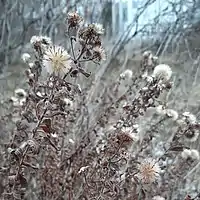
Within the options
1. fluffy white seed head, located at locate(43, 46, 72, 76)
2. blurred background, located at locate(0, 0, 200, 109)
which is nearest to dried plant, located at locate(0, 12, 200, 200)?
fluffy white seed head, located at locate(43, 46, 72, 76)

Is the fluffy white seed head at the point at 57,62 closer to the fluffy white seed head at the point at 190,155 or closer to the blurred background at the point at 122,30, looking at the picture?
the fluffy white seed head at the point at 190,155

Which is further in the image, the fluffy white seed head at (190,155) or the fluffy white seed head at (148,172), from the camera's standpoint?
the fluffy white seed head at (190,155)

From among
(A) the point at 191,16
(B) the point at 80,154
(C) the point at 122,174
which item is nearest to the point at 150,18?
(A) the point at 191,16

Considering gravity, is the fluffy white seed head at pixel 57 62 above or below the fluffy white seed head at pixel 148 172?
above

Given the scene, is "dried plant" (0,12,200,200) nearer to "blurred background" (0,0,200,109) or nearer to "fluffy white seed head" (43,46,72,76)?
"fluffy white seed head" (43,46,72,76)

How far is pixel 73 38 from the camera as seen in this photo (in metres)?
1.00

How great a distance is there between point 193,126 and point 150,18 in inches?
79.7

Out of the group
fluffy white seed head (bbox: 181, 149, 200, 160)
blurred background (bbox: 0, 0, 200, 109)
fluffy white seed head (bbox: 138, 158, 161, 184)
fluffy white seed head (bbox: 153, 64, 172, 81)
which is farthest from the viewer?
blurred background (bbox: 0, 0, 200, 109)

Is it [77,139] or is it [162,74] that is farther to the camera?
[77,139]

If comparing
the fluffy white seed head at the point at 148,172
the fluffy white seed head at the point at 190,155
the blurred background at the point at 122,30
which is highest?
the blurred background at the point at 122,30

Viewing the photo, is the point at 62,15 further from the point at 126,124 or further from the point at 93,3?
the point at 126,124

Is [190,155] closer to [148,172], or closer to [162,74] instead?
[162,74]

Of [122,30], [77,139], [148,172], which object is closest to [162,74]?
[148,172]

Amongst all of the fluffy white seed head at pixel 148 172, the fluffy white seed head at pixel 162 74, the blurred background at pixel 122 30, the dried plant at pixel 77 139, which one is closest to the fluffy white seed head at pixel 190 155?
the dried plant at pixel 77 139
